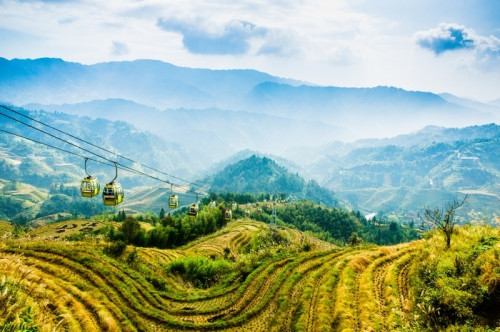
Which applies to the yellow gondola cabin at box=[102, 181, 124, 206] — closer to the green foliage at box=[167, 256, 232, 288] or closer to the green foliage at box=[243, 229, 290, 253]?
the green foliage at box=[167, 256, 232, 288]

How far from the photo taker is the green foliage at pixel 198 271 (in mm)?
29656

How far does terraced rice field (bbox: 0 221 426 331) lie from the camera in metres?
15.0

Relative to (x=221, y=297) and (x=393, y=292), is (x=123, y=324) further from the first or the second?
(x=393, y=292)

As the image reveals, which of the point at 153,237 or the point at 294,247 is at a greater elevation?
the point at 294,247

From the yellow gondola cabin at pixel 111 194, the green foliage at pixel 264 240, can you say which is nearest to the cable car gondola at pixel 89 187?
the yellow gondola cabin at pixel 111 194

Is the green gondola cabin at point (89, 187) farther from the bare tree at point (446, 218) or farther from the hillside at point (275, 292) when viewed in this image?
the bare tree at point (446, 218)

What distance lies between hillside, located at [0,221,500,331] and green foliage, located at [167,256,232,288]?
325 centimetres

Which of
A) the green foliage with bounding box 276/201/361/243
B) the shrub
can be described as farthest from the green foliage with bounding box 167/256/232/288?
the green foliage with bounding box 276/201/361/243

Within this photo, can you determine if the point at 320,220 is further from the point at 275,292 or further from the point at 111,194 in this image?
the point at 111,194

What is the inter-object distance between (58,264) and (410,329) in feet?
64.0

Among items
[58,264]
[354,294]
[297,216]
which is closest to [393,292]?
[354,294]

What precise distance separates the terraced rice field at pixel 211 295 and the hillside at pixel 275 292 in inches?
2.4

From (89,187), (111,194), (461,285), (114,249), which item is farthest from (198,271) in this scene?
(461,285)

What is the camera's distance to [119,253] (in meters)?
25.4
